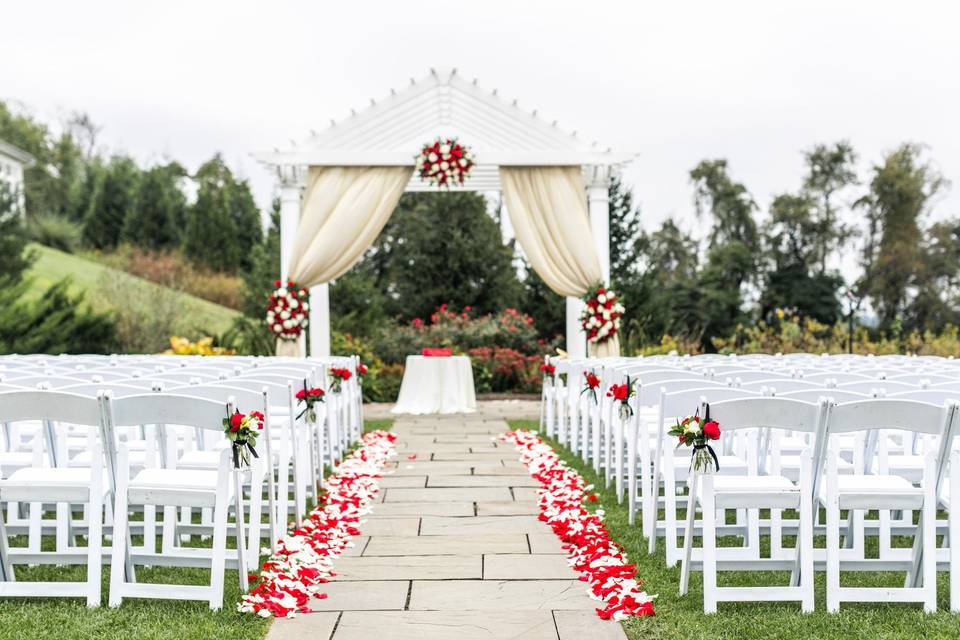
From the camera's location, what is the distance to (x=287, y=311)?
11172mm

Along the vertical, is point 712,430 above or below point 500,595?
above

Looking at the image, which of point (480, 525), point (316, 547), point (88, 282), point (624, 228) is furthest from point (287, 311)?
point (88, 282)

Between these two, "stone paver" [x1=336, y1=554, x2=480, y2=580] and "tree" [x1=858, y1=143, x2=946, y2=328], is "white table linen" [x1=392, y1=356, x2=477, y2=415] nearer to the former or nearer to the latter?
"stone paver" [x1=336, y1=554, x2=480, y2=580]

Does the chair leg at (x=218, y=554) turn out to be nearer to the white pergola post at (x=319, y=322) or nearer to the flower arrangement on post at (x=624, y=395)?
the flower arrangement on post at (x=624, y=395)

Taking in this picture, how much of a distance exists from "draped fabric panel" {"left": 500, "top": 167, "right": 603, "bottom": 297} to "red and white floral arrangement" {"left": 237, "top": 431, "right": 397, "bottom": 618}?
5022 mm

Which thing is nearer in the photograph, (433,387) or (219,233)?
(433,387)

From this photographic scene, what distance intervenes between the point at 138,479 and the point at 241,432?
1.89 feet

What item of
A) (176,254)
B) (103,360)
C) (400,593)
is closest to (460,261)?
(176,254)

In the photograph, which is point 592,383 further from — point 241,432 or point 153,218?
point 153,218

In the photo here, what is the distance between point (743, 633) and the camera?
3227 millimetres

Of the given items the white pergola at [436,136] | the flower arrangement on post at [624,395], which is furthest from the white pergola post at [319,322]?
the flower arrangement on post at [624,395]

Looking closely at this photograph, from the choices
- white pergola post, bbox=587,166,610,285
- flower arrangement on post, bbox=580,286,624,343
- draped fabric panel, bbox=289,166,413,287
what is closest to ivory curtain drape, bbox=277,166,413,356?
draped fabric panel, bbox=289,166,413,287

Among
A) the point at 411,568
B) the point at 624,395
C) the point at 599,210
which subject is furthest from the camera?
the point at 599,210

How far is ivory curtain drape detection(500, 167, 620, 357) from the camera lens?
37.9ft
